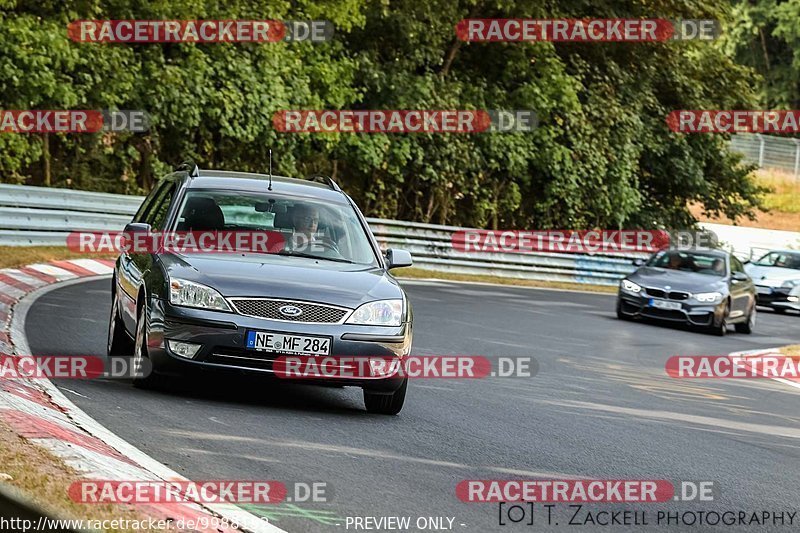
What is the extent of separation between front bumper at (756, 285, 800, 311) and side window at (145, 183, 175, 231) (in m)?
22.8

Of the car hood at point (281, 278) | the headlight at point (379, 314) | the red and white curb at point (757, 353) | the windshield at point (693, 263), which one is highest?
the car hood at point (281, 278)

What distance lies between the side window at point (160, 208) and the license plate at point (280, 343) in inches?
66.5

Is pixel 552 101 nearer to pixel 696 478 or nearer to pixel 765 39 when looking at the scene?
pixel 696 478

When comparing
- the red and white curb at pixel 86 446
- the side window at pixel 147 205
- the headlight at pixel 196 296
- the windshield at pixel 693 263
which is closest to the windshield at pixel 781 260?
the windshield at pixel 693 263

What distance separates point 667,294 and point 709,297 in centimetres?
68

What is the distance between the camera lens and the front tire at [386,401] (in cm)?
953

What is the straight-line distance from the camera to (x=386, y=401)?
9594 millimetres

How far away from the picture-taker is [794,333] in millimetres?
25188

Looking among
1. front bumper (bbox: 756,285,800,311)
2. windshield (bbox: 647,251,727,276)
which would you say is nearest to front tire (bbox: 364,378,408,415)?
windshield (bbox: 647,251,727,276)

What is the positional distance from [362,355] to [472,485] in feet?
6.88

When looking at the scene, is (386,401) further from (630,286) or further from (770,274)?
(770,274)

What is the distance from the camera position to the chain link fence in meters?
64.4

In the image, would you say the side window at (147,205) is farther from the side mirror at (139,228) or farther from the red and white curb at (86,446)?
the red and white curb at (86,446)

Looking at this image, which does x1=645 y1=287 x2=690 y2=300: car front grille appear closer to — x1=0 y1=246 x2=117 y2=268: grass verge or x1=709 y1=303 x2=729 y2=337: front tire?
x1=709 y1=303 x2=729 y2=337: front tire
